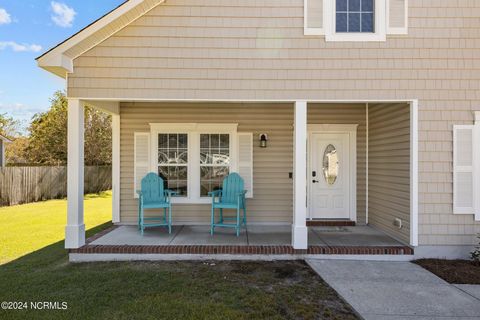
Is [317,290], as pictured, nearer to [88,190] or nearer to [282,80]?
[282,80]

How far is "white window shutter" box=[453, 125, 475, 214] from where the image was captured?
4.69 meters

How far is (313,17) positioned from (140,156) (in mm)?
4101

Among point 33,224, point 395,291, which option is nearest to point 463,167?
point 395,291

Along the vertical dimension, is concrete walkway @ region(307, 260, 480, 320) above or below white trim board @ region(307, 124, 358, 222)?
below

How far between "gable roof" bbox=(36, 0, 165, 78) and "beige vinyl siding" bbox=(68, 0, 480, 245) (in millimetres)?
98

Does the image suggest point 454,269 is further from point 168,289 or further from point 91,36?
point 91,36

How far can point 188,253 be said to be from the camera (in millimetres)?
4699

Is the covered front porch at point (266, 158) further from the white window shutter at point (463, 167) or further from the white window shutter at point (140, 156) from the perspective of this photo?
the white window shutter at point (463, 167)

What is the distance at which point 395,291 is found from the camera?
11.9ft

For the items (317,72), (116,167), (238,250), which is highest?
(317,72)

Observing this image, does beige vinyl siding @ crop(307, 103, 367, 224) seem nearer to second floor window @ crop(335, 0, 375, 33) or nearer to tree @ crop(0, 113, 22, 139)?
second floor window @ crop(335, 0, 375, 33)

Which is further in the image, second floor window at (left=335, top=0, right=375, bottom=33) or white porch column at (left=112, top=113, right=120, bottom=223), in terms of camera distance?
white porch column at (left=112, top=113, right=120, bottom=223)

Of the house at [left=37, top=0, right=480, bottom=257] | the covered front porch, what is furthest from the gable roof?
the covered front porch

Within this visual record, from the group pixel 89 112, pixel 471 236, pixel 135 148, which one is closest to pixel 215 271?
pixel 135 148
